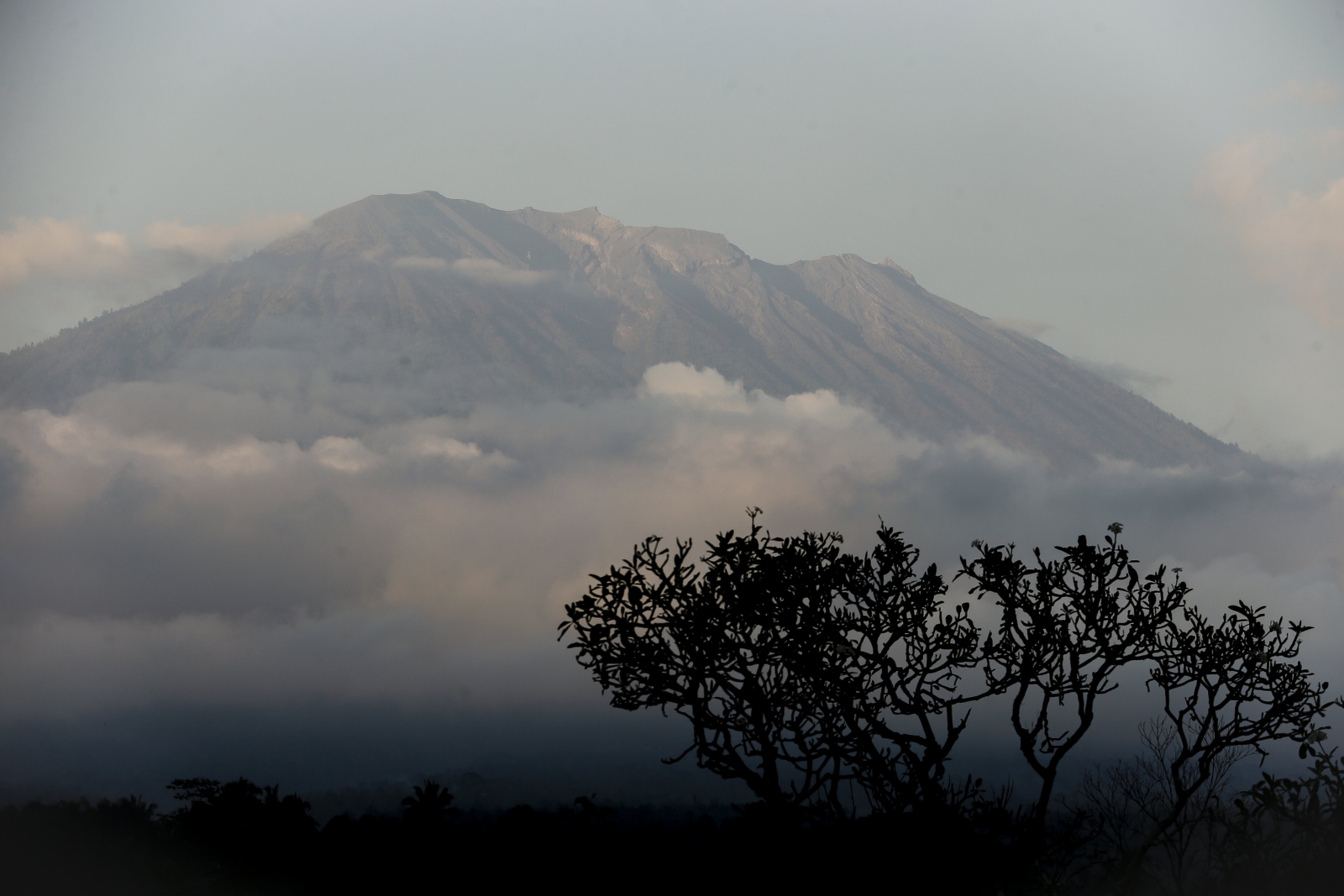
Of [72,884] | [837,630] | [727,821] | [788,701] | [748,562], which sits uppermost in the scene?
[748,562]

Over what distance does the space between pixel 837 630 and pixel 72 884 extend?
62.6 feet

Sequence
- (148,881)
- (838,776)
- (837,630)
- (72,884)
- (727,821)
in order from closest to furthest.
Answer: (838,776) < (837,630) < (727,821) < (148,881) < (72,884)

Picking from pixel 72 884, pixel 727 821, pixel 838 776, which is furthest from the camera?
pixel 72 884

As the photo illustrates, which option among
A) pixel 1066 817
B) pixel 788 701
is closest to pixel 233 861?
pixel 788 701

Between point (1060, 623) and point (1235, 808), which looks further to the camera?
point (1060, 623)

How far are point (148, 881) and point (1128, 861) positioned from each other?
1892 centimetres

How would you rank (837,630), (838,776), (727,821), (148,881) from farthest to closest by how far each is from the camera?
(148,881) → (727,821) → (837,630) → (838,776)

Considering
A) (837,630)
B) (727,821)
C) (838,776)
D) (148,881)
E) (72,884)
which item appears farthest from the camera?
(72,884)

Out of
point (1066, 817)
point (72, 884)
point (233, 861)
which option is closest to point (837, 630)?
point (1066, 817)

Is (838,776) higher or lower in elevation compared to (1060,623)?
lower

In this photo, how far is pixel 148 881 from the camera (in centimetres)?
2070

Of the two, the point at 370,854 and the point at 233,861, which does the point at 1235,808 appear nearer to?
the point at 370,854

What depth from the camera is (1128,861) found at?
15.9 meters

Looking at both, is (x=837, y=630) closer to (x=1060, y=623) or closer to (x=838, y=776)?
(x=838, y=776)
